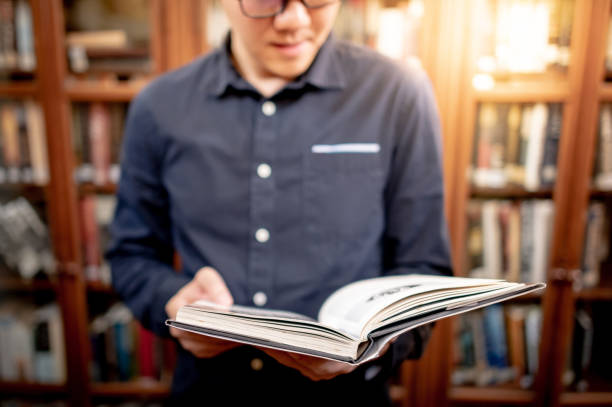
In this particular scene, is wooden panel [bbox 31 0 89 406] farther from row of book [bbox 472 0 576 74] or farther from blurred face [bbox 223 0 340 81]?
row of book [bbox 472 0 576 74]

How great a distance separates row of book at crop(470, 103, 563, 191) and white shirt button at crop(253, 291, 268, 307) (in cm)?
95

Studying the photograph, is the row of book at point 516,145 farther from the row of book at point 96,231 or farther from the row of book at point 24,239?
the row of book at point 24,239

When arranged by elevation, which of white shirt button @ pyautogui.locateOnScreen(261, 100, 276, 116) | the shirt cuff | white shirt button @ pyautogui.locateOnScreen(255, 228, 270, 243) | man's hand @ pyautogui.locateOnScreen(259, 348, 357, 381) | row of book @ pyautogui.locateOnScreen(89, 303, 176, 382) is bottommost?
row of book @ pyautogui.locateOnScreen(89, 303, 176, 382)

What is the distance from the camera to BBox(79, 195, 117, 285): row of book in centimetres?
148

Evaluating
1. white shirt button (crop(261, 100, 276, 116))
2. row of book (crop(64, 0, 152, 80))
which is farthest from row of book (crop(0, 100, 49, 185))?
white shirt button (crop(261, 100, 276, 116))

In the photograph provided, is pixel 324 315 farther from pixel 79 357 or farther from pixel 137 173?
pixel 79 357

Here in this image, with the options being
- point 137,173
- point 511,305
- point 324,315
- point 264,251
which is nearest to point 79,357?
point 137,173

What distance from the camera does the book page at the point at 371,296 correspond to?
0.48 metres

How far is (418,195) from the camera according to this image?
0.75 metres

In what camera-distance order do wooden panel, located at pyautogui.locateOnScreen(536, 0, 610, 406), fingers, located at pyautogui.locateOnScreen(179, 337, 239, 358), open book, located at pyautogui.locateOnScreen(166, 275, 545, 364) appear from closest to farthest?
open book, located at pyautogui.locateOnScreen(166, 275, 545, 364), fingers, located at pyautogui.locateOnScreen(179, 337, 239, 358), wooden panel, located at pyautogui.locateOnScreen(536, 0, 610, 406)

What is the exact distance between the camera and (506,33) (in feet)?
4.33

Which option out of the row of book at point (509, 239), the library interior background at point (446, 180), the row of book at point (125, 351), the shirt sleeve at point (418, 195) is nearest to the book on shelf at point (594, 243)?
the library interior background at point (446, 180)

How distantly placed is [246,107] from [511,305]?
1272 millimetres

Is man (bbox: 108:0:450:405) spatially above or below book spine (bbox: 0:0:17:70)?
below
